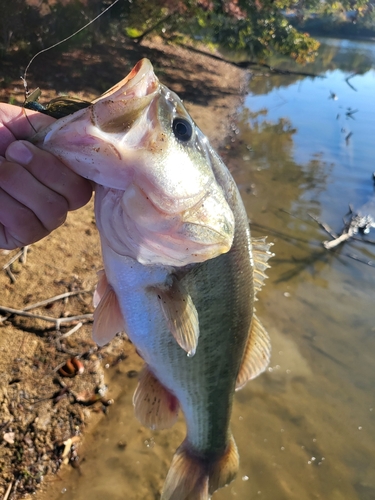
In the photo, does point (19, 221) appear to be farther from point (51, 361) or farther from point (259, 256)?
point (51, 361)

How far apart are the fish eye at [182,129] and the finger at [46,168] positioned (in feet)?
1.17

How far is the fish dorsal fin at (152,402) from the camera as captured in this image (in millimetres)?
1926

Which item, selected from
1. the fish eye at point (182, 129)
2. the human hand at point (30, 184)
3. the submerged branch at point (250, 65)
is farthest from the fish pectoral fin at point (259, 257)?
the submerged branch at point (250, 65)

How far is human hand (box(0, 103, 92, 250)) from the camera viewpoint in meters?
1.23

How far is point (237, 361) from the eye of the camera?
194 centimetres

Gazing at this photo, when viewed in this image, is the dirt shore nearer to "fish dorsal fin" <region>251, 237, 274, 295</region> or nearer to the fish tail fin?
the fish tail fin

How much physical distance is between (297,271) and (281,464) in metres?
2.62

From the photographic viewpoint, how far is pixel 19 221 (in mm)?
1322

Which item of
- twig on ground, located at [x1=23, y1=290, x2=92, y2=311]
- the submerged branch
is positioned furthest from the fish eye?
the submerged branch

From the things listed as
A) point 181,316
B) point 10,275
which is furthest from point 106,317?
point 10,275

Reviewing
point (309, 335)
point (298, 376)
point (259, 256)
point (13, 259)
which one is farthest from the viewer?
point (309, 335)

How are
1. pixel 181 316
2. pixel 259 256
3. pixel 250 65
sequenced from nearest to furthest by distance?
1. pixel 181 316
2. pixel 259 256
3. pixel 250 65

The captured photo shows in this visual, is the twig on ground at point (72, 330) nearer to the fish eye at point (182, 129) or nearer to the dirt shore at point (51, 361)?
the dirt shore at point (51, 361)

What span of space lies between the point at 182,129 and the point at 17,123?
59 cm
